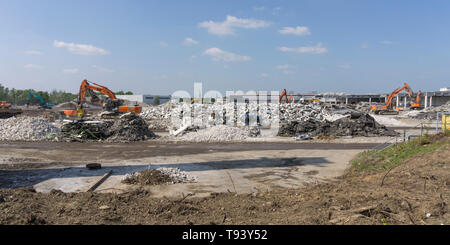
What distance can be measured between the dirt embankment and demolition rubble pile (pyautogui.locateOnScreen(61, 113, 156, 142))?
41.3ft

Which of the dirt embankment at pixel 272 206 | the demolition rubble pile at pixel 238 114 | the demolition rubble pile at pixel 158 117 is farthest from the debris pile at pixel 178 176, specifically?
the demolition rubble pile at pixel 158 117

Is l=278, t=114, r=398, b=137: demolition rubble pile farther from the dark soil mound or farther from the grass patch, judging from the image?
the dark soil mound

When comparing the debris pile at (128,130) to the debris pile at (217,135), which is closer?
the debris pile at (128,130)

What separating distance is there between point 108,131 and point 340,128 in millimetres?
16444

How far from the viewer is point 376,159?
35.7 feet

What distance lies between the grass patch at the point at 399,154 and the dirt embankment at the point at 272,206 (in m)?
1.50

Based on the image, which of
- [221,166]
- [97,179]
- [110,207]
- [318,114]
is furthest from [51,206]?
[318,114]

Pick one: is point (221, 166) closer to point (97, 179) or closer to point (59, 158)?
point (97, 179)

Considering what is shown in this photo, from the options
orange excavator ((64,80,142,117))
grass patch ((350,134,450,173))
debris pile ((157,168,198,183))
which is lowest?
debris pile ((157,168,198,183))

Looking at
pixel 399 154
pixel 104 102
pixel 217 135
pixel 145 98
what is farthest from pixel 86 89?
pixel 145 98

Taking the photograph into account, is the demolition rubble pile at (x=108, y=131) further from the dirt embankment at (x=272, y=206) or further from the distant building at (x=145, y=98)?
the distant building at (x=145, y=98)

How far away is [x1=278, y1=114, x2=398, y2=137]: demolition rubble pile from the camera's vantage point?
2130cm

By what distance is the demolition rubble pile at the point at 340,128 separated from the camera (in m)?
21.3

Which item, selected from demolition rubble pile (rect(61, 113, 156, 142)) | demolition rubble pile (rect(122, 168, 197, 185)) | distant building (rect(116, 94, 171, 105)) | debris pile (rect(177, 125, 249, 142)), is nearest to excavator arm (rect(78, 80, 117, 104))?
demolition rubble pile (rect(61, 113, 156, 142))
